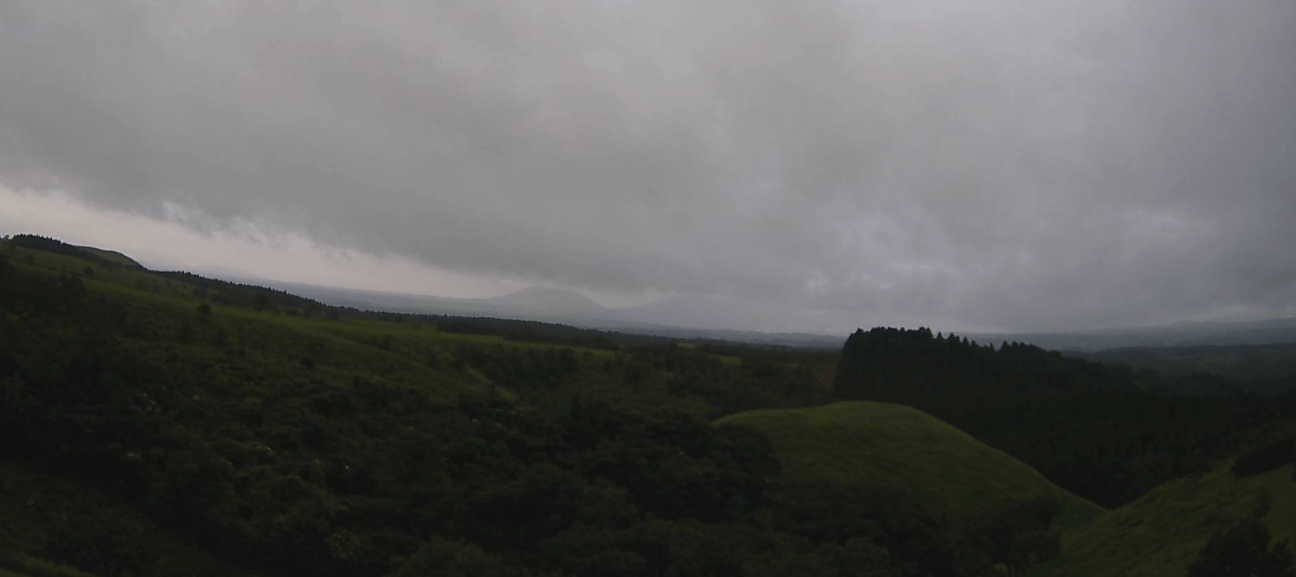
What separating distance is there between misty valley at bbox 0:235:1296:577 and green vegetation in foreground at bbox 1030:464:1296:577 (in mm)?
112

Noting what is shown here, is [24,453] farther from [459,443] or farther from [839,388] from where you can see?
[839,388]

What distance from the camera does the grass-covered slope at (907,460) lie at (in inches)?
1134

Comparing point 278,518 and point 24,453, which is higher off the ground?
point 24,453

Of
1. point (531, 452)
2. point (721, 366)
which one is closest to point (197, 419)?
point (531, 452)

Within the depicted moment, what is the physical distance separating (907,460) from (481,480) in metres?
19.4

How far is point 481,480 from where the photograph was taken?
20359 mm

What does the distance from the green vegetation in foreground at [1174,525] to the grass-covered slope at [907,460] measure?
261 inches

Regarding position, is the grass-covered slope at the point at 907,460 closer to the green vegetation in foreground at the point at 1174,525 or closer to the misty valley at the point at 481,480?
the misty valley at the point at 481,480

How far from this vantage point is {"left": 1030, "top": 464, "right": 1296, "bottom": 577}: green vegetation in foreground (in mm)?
14359

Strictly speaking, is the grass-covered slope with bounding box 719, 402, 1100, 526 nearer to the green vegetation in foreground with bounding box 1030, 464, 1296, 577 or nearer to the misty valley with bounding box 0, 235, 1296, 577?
the misty valley with bounding box 0, 235, 1296, 577

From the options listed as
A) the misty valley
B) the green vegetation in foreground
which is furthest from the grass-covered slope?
the green vegetation in foreground

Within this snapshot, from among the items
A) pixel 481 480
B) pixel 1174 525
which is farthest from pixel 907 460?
pixel 481 480

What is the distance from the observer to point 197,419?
70.6 feet

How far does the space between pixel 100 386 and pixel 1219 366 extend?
125843mm
